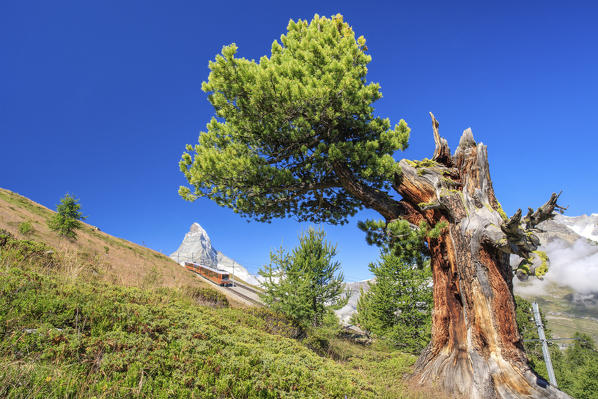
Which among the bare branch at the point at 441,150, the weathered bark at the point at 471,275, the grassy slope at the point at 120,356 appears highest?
the bare branch at the point at 441,150

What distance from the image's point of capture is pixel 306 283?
637 inches

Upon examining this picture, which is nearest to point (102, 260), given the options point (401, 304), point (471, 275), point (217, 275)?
point (471, 275)

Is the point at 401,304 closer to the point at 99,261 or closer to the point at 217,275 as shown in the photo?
the point at 99,261

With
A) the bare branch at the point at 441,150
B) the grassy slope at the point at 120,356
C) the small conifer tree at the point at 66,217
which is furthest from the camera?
the small conifer tree at the point at 66,217

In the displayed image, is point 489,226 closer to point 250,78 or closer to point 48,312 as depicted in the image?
point 250,78

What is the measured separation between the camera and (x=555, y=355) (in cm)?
3797

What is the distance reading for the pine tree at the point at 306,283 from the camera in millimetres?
16078

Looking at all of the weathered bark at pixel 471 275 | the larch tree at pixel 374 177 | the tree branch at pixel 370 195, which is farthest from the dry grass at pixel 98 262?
the weathered bark at pixel 471 275

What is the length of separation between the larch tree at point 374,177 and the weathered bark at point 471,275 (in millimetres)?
25

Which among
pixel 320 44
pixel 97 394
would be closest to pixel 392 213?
pixel 320 44

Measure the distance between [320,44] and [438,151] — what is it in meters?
4.60

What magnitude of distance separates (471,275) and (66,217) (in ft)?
92.7

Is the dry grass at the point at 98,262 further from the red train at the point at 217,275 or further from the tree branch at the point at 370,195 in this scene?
the red train at the point at 217,275

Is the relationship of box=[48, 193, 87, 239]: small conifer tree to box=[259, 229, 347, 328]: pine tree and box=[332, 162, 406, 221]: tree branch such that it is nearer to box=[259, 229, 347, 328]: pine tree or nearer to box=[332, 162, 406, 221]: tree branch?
box=[259, 229, 347, 328]: pine tree
